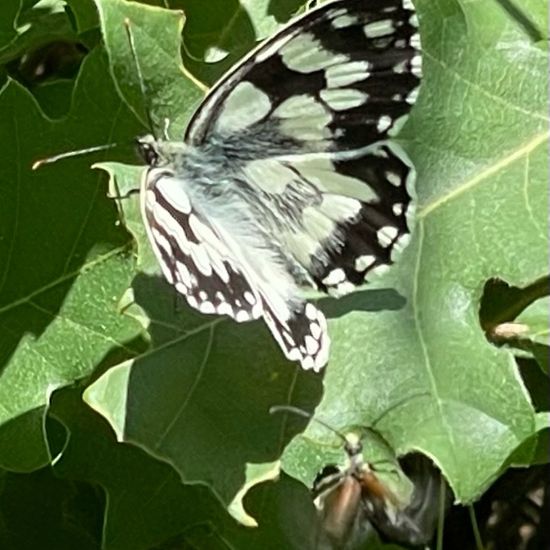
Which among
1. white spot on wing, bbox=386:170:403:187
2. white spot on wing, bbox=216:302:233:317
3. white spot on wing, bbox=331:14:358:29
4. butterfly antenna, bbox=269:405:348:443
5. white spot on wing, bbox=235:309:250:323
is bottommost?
butterfly antenna, bbox=269:405:348:443

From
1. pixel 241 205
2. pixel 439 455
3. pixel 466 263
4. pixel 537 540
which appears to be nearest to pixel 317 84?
pixel 241 205

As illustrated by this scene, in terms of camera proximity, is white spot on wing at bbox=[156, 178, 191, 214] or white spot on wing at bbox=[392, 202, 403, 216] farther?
white spot on wing at bbox=[392, 202, 403, 216]

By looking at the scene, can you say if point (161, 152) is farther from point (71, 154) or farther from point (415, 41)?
point (415, 41)

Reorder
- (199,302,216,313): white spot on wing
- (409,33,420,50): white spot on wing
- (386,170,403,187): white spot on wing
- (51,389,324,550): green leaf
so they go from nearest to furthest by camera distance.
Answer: (199,302,216,313): white spot on wing < (409,33,420,50): white spot on wing < (386,170,403,187): white spot on wing < (51,389,324,550): green leaf

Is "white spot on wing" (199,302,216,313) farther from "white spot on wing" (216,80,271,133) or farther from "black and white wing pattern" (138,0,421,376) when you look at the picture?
"white spot on wing" (216,80,271,133)

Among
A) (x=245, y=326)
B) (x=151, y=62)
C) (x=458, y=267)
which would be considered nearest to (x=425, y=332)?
(x=458, y=267)

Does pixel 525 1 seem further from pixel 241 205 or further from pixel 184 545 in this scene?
pixel 184 545

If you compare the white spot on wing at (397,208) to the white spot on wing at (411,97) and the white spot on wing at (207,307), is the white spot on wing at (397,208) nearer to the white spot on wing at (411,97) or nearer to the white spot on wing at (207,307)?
the white spot on wing at (411,97)

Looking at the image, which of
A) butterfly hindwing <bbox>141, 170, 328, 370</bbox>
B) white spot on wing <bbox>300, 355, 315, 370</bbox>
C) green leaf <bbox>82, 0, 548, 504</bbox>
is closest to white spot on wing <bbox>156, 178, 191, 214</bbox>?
butterfly hindwing <bbox>141, 170, 328, 370</bbox>
